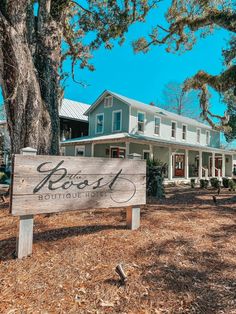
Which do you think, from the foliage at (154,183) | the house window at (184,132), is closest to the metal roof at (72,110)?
the house window at (184,132)

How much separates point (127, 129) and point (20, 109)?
12.9 m

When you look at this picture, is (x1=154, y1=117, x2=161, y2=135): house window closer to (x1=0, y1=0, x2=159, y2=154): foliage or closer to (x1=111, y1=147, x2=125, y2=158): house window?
(x1=111, y1=147, x2=125, y2=158): house window

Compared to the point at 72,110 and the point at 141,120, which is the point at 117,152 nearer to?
the point at 141,120

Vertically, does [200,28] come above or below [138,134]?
above

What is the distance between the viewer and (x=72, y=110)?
25.0 meters

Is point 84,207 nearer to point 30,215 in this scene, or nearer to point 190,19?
point 30,215

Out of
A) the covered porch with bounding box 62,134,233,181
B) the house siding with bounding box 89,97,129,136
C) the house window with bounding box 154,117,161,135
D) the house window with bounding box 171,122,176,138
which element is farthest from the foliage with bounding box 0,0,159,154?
the house window with bounding box 171,122,176,138

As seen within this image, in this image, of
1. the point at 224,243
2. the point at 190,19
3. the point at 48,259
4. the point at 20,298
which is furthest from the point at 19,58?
the point at 190,19

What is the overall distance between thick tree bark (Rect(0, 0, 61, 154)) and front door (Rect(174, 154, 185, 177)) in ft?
53.2

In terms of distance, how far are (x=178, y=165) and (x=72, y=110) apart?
40.6 ft

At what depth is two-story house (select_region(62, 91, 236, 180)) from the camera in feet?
58.5

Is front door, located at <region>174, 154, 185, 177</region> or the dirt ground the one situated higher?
front door, located at <region>174, 154, 185, 177</region>

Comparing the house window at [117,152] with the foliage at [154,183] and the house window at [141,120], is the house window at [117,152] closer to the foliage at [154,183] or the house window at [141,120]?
the house window at [141,120]

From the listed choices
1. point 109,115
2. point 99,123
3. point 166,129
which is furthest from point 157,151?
point 99,123
